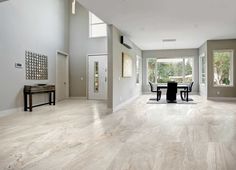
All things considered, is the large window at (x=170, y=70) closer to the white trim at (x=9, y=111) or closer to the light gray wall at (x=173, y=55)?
the light gray wall at (x=173, y=55)

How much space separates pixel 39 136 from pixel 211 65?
799cm

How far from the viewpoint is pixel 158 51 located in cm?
1238

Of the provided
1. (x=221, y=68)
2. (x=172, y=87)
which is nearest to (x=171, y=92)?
(x=172, y=87)

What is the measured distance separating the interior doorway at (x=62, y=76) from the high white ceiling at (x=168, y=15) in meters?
3.32

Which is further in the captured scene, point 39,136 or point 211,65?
point 211,65

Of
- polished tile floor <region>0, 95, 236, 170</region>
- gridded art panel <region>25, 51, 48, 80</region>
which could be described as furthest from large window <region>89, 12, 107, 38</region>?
polished tile floor <region>0, 95, 236, 170</region>

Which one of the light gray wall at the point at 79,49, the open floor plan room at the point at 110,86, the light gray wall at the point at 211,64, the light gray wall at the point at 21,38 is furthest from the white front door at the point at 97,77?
the light gray wall at the point at 211,64

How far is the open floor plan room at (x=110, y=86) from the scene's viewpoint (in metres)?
2.75

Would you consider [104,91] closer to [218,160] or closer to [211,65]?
[211,65]

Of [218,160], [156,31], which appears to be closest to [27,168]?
[218,160]

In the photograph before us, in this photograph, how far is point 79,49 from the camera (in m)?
9.91

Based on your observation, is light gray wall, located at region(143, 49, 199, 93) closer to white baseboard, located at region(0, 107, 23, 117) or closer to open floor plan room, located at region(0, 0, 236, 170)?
open floor plan room, located at region(0, 0, 236, 170)

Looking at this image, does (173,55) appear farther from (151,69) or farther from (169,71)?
(151,69)

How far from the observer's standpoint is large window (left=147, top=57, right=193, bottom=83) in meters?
12.1
